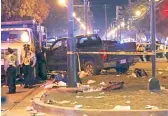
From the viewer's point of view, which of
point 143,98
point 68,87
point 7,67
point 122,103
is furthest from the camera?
point 7,67

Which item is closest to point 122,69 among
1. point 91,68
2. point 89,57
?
point 91,68

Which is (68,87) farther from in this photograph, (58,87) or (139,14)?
(139,14)

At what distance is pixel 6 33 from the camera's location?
2016cm

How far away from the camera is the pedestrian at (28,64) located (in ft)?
58.4

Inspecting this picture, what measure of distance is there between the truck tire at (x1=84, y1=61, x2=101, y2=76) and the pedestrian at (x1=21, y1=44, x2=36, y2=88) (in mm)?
4465

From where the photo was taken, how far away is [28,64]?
18.0m

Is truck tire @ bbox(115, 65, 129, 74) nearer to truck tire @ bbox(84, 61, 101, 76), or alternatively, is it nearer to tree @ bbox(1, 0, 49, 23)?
truck tire @ bbox(84, 61, 101, 76)

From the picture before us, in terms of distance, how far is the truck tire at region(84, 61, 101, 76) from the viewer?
22.3 m

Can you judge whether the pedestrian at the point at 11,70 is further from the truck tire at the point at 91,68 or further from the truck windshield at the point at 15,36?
the truck tire at the point at 91,68

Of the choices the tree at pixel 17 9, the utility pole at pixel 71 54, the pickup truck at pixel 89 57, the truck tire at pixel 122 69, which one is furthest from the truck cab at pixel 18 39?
the tree at pixel 17 9

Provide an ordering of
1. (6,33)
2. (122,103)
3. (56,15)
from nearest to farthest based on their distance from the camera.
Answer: (122,103), (6,33), (56,15)

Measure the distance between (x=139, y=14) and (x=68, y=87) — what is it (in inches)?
2143

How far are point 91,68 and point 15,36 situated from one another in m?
4.27

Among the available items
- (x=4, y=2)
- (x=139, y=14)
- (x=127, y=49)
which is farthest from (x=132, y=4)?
(x=127, y=49)
